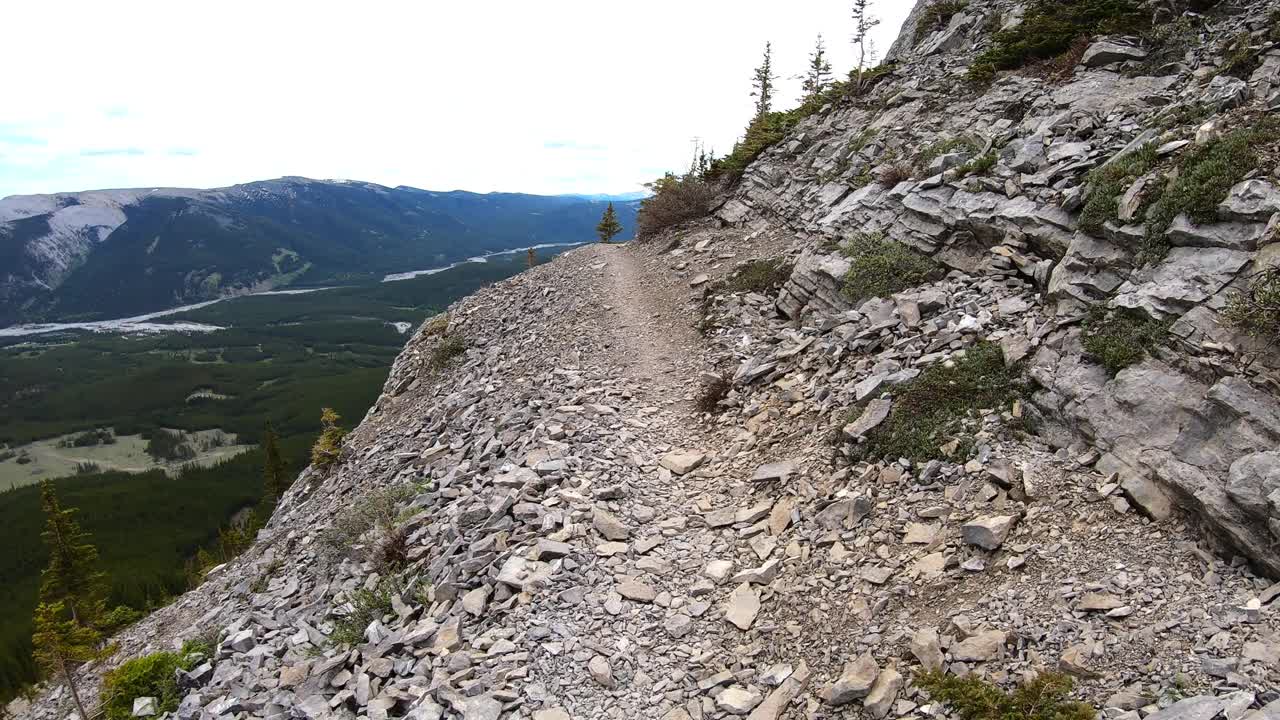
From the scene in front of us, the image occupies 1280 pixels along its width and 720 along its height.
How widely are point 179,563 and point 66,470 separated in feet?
353

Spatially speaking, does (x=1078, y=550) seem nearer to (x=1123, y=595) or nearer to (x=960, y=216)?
(x=1123, y=595)

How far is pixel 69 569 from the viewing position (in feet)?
103

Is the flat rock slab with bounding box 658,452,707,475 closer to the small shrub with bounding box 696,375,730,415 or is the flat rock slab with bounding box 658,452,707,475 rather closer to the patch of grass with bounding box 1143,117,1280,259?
the small shrub with bounding box 696,375,730,415

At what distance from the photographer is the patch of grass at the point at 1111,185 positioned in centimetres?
1262

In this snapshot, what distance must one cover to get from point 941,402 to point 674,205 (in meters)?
25.9

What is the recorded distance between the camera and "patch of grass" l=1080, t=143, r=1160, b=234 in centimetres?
1262

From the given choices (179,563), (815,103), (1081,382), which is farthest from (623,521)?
(179,563)

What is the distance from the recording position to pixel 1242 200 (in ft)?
33.7

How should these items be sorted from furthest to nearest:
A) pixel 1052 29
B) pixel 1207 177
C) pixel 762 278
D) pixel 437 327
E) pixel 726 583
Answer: pixel 437 327 < pixel 1052 29 < pixel 762 278 < pixel 1207 177 < pixel 726 583

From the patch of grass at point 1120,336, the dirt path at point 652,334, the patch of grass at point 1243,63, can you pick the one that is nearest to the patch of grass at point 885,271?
the dirt path at point 652,334

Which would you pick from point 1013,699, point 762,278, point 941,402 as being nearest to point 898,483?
→ point 941,402

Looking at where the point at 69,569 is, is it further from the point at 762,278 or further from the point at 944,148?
the point at 944,148

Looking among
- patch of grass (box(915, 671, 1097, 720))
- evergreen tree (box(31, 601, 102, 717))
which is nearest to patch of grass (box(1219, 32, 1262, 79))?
patch of grass (box(915, 671, 1097, 720))

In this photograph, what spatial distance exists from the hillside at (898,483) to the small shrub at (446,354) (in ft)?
19.7
